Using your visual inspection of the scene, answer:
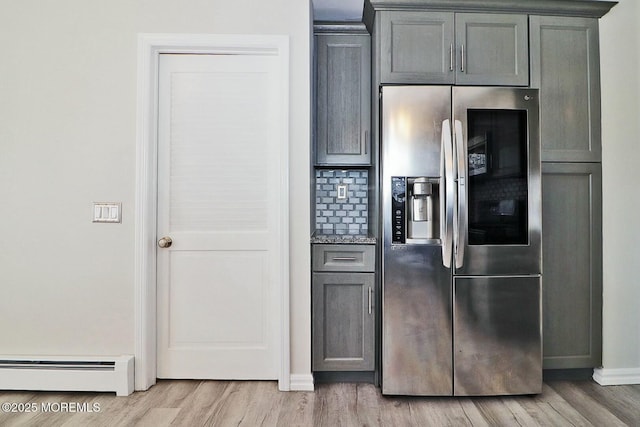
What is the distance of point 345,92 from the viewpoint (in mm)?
2771

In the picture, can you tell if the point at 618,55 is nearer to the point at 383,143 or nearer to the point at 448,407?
the point at 383,143

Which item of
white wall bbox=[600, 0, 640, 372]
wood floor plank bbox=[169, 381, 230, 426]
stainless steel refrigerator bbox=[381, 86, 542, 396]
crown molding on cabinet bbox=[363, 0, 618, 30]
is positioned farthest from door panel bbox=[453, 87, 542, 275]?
wood floor plank bbox=[169, 381, 230, 426]

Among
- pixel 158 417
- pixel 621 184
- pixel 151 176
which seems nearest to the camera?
pixel 158 417

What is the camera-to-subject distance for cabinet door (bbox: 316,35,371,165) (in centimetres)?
277

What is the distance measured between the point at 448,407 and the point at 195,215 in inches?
73.6

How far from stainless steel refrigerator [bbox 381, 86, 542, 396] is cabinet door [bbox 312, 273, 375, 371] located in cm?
18

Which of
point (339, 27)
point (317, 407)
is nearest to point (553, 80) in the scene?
point (339, 27)

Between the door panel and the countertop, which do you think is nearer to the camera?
the door panel

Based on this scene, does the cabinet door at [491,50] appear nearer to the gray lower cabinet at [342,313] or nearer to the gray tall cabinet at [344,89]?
the gray tall cabinet at [344,89]

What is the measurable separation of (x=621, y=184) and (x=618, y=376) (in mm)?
1216

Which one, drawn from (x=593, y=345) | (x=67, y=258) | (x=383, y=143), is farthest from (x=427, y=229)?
(x=67, y=258)

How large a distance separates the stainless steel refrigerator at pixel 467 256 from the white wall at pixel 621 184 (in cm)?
62

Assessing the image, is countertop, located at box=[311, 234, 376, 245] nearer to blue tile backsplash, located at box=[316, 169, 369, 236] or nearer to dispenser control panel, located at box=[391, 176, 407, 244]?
dispenser control panel, located at box=[391, 176, 407, 244]

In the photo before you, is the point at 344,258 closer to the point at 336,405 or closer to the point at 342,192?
the point at 342,192
